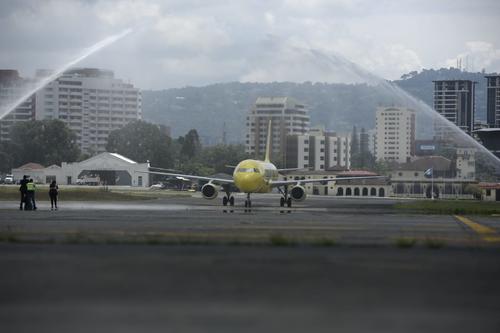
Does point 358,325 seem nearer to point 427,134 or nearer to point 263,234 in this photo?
point 263,234

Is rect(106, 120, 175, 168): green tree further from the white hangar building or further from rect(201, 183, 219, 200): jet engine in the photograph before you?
rect(201, 183, 219, 200): jet engine

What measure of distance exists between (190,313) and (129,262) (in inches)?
239

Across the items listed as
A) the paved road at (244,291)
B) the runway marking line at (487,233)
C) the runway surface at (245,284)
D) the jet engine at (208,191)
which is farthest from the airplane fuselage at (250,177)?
the paved road at (244,291)

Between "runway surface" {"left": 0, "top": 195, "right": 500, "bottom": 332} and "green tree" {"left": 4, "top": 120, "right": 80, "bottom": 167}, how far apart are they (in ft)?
466

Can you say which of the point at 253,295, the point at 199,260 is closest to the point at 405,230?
the point at 199,260

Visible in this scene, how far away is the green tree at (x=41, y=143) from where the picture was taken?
16579cm

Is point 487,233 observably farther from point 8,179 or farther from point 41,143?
point 41,143

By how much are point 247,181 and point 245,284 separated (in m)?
55.0

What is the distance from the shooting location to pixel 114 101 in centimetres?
19800

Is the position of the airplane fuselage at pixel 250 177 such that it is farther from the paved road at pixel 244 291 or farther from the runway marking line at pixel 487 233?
the paved road at pixel 244 291

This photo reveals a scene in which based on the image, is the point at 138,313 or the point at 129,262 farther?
the point at 129,262

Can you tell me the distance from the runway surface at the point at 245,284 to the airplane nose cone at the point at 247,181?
4458 centimetres

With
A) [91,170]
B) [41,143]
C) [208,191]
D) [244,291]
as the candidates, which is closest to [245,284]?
[244,291]

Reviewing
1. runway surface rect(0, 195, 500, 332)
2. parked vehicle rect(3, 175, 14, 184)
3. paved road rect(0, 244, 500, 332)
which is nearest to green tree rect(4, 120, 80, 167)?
parked vehicle rect(3, 175, 14, 184)
